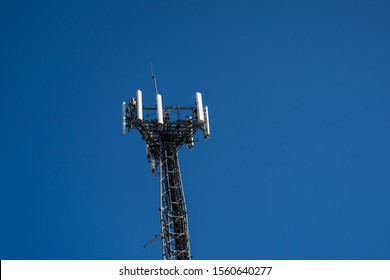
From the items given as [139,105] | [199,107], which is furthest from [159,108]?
[199,107]

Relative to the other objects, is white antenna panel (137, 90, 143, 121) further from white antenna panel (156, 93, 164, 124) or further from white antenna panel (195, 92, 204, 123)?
white antenna panel (195, 92, 204, 123)

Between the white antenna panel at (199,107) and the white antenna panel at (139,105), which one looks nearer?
the white antenna panel at (139,105)

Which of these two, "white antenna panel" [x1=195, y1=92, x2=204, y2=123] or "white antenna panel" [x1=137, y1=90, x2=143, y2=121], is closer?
"white antenna panel" [x1=137, y1=90, x2=143, y2=121]

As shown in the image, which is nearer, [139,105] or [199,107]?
[139,105]

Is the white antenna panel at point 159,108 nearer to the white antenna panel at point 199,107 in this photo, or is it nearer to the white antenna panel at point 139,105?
the white antenna panel at point 139,105

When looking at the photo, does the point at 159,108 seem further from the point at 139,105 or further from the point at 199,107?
the point at 199,107
